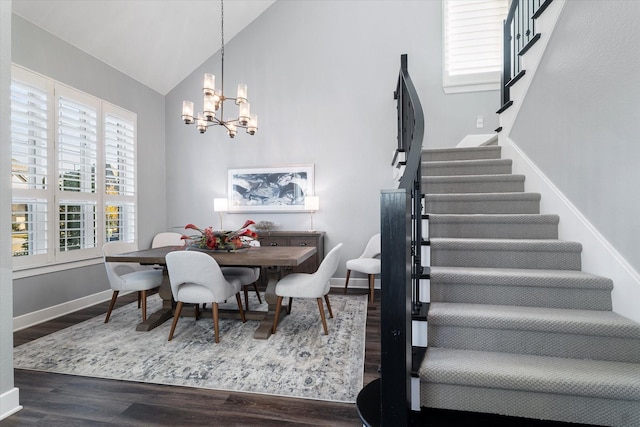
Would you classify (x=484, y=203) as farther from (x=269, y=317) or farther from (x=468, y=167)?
(x=269, y=317)

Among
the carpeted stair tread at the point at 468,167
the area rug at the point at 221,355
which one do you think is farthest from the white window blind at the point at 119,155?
the carpeted stair tread at the point at 468,167

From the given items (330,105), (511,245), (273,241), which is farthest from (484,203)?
(330,105)

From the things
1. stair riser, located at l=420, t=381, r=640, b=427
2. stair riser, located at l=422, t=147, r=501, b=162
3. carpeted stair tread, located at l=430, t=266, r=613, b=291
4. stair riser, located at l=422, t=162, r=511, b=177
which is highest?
stair riser, located at l=422, t=147, r=501, b=162

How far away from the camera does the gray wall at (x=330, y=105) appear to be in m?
4.62

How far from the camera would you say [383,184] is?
4.72 meters

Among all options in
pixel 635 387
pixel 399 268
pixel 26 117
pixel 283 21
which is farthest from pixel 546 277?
pixel 283 21

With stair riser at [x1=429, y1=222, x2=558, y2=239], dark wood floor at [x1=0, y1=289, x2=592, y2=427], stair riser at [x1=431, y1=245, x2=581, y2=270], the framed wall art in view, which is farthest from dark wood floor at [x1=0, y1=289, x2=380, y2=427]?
the framed wall art

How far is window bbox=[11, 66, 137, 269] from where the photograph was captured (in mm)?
3168

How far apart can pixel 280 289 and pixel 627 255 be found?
8.01 ft

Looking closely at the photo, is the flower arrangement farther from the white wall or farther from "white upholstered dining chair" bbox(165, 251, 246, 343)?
the white wall

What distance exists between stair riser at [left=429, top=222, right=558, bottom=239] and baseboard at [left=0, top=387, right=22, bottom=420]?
9.56ft

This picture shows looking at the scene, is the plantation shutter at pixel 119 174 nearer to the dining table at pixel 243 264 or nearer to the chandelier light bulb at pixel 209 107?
the dining table at pixel 243 264

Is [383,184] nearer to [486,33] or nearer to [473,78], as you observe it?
[473,78]

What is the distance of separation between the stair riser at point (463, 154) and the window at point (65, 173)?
410cm
